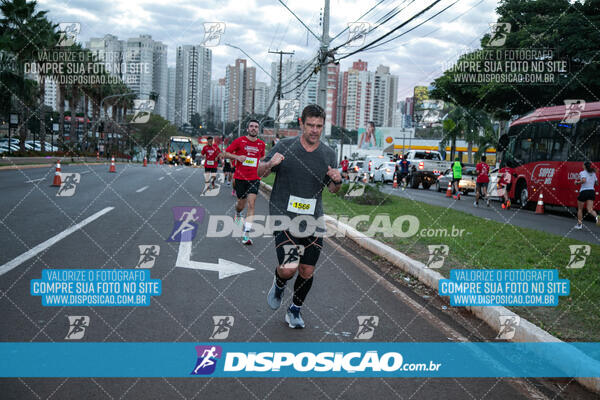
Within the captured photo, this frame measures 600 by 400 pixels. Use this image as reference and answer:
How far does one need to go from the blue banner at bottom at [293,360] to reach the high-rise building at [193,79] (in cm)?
3004

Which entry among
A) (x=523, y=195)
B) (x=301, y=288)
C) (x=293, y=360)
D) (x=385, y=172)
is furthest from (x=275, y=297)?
(x=385, y=172)

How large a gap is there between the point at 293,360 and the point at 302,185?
1.52 m

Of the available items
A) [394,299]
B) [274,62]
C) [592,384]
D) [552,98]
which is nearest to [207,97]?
[274,62]

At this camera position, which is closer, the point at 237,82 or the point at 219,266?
the point at 219,266

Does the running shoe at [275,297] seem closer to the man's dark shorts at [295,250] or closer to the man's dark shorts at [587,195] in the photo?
the man's dark shorts at [295,250]

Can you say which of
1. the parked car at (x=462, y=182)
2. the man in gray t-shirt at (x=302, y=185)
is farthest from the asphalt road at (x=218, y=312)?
the parked car at (x=462, y=182)

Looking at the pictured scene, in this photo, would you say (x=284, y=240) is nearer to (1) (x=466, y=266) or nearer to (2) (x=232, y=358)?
(2) (x=232, y=358)

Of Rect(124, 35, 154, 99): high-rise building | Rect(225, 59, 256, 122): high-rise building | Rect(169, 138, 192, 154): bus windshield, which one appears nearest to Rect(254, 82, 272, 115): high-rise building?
Rect(225, 59, 256, 122): high-rise building

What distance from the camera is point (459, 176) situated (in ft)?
84.4

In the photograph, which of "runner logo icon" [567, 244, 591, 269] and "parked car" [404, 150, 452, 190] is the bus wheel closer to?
"parked car" [404, 150, 452, 190]

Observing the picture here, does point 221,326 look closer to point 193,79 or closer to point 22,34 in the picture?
point 193,79

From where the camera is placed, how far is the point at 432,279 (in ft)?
23.2

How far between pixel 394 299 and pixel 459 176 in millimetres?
20434

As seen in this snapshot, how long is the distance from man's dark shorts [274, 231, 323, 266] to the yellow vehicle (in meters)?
53.0
